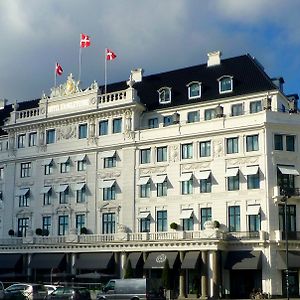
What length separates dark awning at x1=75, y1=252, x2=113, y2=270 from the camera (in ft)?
209

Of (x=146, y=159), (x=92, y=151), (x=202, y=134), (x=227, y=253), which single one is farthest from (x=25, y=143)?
(x=227, y=253)

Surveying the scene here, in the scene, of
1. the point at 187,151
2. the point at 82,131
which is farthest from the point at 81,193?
the point at 187,151

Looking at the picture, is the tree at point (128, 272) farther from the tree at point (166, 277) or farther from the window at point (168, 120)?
the window at point (168, 120)

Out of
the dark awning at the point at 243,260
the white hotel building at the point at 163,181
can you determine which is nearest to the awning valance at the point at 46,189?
the white hotel building at the point at 163,181

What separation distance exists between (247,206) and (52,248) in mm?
21954

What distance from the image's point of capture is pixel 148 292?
49.1 m

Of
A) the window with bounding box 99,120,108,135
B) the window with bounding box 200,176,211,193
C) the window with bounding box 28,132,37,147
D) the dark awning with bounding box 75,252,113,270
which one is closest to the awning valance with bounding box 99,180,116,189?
the window with bounding box 99,120,108,135

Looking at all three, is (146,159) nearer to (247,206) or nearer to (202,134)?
(202,134)

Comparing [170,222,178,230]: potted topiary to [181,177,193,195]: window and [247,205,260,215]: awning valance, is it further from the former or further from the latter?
[247,205,260,215]: awning valance

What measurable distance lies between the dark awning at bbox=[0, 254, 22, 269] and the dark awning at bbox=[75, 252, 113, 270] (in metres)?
8.01

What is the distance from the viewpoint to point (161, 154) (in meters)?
66.3

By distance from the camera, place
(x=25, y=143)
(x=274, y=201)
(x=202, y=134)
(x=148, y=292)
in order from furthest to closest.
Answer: (x=25, y=143) < (x=202, y=134) < (x=274, y=201) < (x=148, y=292)

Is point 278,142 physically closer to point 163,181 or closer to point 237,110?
point 237,110

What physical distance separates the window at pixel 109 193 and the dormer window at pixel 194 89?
1312 centimetres
